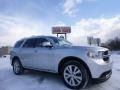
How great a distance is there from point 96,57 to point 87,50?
336mm

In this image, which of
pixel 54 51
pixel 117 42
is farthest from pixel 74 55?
pixel 117 42

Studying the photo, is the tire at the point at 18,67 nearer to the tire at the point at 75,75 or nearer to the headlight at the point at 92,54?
the tire at the point at 75,75

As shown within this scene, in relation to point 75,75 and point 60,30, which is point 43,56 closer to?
point 75,75

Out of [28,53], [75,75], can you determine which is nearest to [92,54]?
[75,75]

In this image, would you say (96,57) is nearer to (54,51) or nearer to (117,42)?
(54,51)

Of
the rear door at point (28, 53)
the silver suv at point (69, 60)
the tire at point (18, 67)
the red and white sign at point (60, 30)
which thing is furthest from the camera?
the red and white sign at point (60, 30)

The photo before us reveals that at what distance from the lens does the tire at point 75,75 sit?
5.66 m

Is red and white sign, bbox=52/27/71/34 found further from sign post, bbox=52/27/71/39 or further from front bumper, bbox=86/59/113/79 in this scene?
front bumper, bbox=86/59/113/79

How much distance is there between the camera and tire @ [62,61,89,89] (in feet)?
18.6

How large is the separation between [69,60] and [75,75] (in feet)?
1.77

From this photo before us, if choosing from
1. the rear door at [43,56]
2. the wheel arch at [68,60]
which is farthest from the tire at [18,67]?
the wheel arch at [68,60]

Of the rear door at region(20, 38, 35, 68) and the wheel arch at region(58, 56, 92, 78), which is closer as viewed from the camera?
the wheel arch at region(58, 56, 92, 78)

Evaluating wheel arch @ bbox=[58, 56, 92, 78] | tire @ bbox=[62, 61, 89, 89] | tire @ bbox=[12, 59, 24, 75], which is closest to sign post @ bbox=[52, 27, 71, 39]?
tire @ bbox=[12, 59, 24, 75]

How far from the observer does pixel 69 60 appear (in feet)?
20.0
